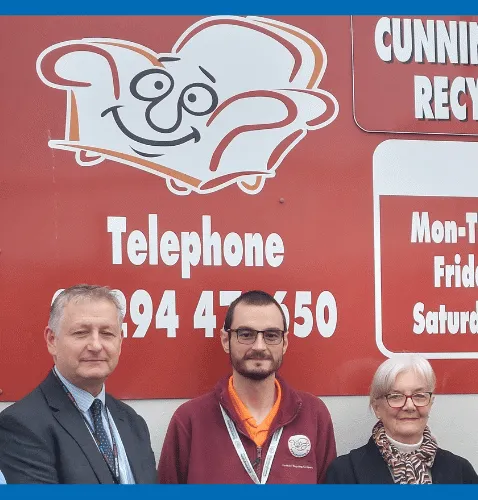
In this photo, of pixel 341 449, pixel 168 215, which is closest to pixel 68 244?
pixel 168 215

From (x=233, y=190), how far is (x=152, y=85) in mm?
435

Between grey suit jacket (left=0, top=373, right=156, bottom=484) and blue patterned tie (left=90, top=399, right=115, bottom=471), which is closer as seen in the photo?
grey suit jacket (left=0, top=373, right=156, bottom=484)

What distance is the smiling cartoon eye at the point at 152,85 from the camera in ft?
10.3

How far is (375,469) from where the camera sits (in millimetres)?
3072

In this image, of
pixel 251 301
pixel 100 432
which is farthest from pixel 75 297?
pixel 251 301

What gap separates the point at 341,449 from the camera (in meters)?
3.24

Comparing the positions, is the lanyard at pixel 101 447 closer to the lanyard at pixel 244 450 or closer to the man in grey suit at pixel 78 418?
the man in grey suit at pixel 78 418

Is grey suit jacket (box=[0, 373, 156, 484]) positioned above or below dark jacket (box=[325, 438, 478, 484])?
above

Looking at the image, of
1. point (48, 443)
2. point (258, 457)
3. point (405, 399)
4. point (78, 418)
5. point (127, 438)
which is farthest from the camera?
point (405, 399)

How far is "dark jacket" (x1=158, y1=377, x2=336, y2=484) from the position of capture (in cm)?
304

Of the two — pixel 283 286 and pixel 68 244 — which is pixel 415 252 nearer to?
pixel 283 286

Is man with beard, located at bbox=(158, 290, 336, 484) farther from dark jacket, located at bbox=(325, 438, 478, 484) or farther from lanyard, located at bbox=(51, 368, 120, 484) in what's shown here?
lanyard, located at bbox=(51, 368, 120, 484)

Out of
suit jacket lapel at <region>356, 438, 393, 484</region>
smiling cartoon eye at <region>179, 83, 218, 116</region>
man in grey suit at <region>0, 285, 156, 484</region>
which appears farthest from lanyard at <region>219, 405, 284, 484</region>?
smiling cartoon eye at <region>179, 83, 218, 116</region>

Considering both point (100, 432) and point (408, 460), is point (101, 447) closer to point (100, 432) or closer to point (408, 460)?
point (100, 432)
